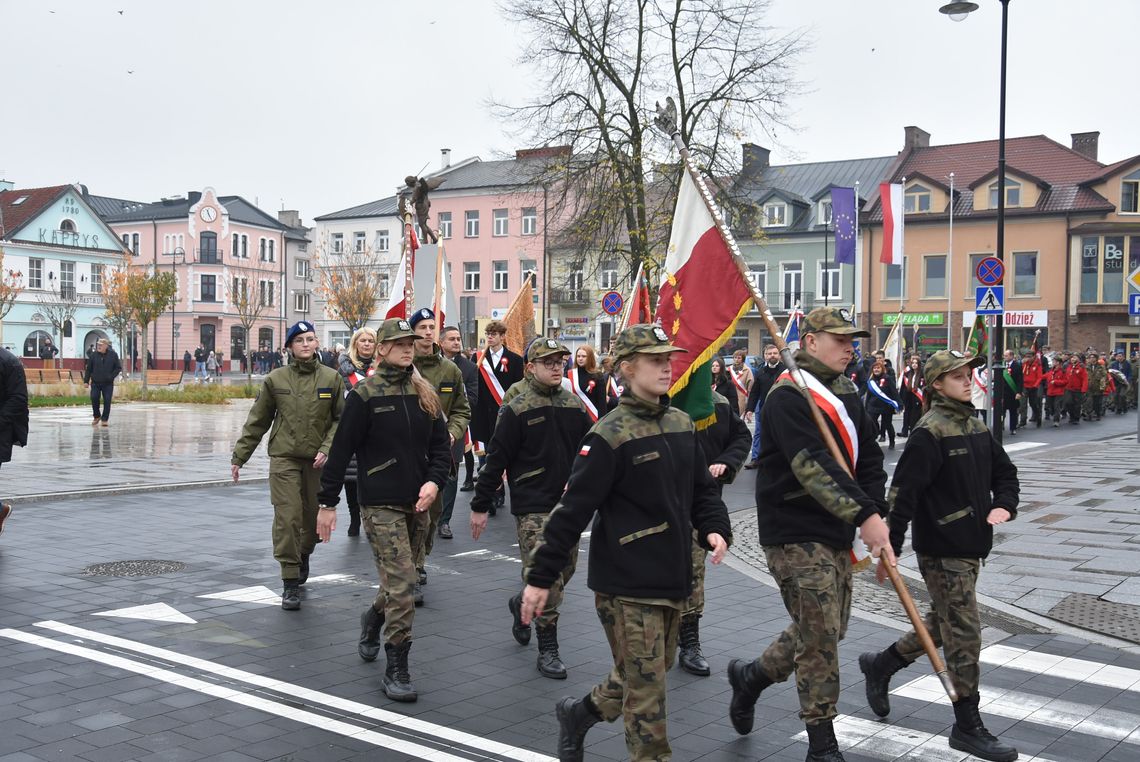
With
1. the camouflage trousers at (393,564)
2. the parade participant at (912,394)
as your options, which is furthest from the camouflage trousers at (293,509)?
the parade participant at (912,394)

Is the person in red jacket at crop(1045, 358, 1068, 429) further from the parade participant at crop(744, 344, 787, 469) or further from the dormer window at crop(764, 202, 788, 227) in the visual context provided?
the dormer window at crop(764, 202, 788, 227)

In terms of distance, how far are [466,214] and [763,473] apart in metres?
64.7

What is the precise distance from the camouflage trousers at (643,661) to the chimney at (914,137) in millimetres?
57916

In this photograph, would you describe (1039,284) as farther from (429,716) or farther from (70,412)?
(429,716)

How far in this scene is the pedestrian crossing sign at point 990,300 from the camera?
58.8ft

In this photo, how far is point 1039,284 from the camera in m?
51.1

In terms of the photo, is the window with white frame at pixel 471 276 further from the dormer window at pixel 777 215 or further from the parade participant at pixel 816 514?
the parade participant at pixel 816 514

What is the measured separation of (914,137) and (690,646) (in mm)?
56657

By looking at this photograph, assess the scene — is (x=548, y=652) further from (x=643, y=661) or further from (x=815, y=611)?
(x=643, y=661)

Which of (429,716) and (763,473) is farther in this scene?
(429,716)

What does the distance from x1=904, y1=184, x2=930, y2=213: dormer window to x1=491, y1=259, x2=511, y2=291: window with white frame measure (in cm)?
2412

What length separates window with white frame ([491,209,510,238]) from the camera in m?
66.9

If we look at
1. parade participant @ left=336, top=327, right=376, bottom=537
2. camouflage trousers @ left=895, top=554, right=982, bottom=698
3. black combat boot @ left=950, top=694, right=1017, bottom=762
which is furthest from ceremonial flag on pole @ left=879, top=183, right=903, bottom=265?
black combat boot @ left=950, top=694, right=1017, bottom=762

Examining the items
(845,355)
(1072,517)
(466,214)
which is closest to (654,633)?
(845,355)
